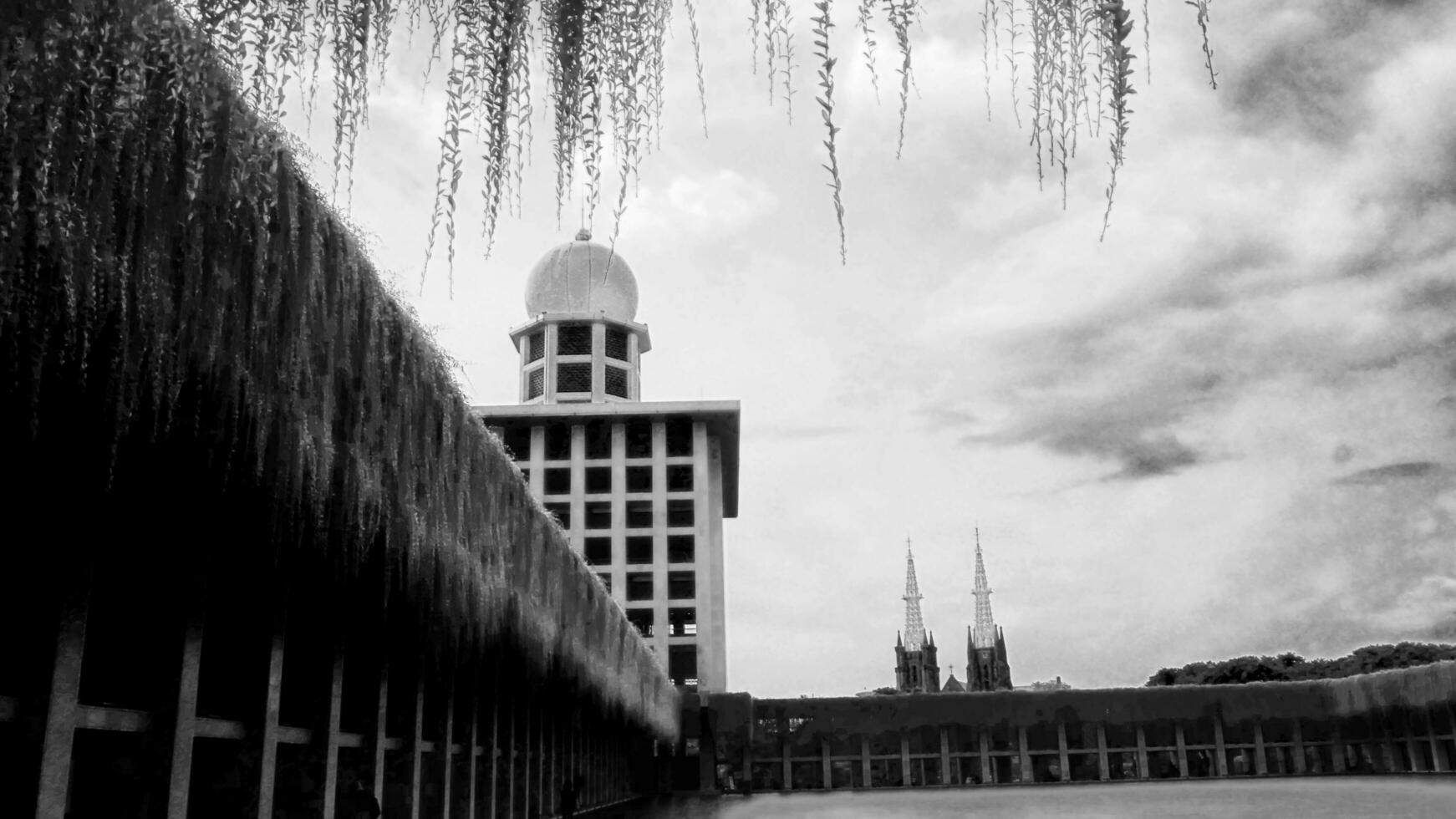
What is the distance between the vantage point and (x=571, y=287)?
84.4 metres

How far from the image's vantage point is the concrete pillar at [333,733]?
12219 millimetres

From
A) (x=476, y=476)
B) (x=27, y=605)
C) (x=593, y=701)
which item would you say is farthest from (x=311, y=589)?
(x=593, y=701)

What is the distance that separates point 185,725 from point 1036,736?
203 ft

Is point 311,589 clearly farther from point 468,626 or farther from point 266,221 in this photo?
point 266,221

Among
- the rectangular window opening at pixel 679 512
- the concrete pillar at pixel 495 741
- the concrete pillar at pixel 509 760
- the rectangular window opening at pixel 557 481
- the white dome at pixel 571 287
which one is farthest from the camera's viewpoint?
the white dome at pixel 571 287

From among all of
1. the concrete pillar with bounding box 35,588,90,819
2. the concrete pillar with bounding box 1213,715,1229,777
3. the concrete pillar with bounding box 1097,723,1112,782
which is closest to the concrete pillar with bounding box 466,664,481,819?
the concrete pillar with bounding box 35,588,90,819

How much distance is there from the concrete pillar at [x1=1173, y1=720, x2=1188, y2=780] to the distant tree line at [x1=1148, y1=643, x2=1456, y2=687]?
32.1m

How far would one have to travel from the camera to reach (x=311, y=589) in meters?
12.4

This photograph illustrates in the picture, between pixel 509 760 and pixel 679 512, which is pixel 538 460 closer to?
pixel 679 512

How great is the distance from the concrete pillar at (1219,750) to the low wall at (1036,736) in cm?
7

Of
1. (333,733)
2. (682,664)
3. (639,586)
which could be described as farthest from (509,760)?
(639,586)

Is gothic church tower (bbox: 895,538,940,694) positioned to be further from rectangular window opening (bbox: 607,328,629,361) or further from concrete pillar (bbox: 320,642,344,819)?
concrete pillar (bbox: 320,642,344,819)

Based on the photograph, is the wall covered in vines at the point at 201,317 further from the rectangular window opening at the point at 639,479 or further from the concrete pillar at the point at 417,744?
the rectangular window opening at the point at 639,479

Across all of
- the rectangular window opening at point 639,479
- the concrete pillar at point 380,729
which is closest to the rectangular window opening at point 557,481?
the rectangular window opening at point 639,479
